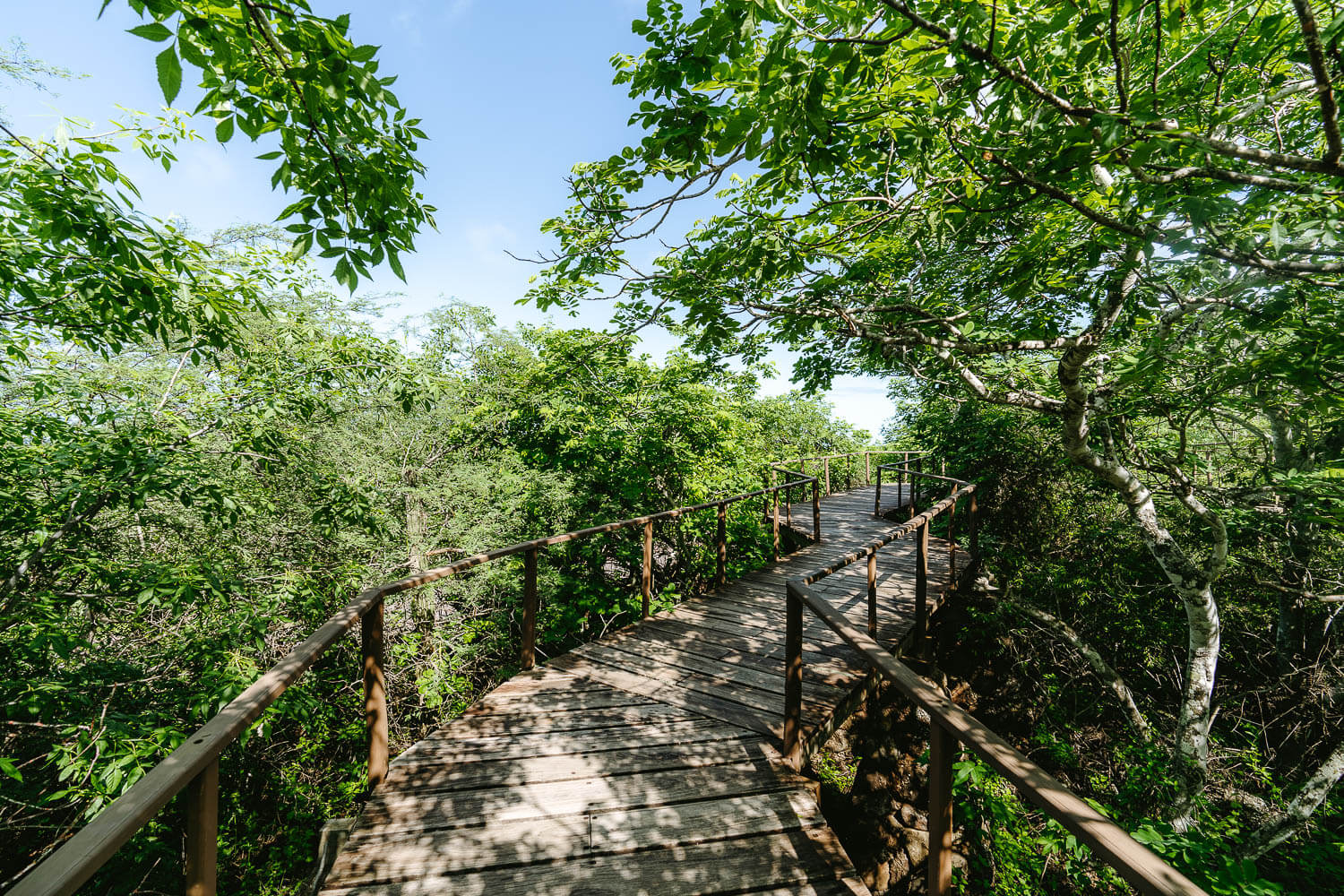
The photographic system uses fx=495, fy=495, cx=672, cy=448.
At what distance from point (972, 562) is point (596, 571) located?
5857 millimetres

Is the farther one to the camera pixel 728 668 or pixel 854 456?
pixel 854 456

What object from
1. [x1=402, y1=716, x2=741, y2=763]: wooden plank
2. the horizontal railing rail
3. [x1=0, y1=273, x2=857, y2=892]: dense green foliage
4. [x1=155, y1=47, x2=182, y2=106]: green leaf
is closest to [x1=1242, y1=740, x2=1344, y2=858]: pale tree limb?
[x1=402, y1=716, x2=741, y2=763]: wooden plank

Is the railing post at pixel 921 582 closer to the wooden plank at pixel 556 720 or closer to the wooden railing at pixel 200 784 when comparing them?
the wooden plank at pixel 556 720

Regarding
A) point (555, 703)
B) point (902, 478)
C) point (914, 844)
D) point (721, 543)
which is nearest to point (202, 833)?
point (555, 703)

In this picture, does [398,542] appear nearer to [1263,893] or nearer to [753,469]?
[753,469]

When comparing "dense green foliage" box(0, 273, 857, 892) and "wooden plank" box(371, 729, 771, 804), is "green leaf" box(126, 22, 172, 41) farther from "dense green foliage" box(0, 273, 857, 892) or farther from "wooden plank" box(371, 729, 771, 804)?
"wooden plank" box(371, 729, 771, 804)

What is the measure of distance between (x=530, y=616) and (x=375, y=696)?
148 cm

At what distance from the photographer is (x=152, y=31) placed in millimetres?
1494

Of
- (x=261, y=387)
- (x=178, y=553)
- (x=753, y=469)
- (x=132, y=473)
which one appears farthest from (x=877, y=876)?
(x=178, y=553)

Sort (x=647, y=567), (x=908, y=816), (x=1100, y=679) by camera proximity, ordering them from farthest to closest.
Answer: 1. (x=1100, y=679)
2. (x=647, y=567)
3. (x=908, y=816)

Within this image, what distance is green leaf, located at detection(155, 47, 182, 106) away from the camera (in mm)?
1517

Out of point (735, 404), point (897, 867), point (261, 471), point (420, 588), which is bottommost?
point (897, 867)

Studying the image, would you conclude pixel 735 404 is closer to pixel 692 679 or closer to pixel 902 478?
pixel 902 478

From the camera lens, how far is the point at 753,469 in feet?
31.8
